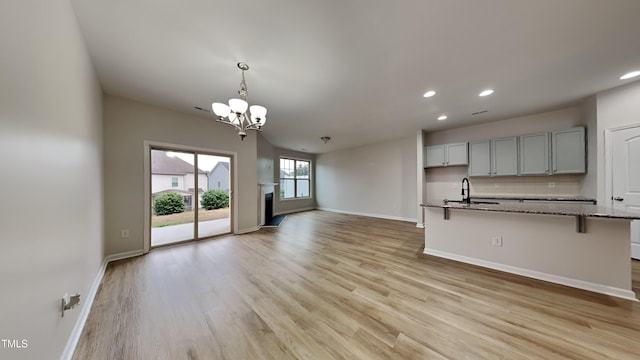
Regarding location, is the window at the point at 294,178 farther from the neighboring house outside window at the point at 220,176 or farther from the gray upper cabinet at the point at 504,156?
the gray upper cabinet at the point at 504,156

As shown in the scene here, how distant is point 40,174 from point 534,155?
6758mm

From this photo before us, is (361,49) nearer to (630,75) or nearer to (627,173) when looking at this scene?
(630,75)

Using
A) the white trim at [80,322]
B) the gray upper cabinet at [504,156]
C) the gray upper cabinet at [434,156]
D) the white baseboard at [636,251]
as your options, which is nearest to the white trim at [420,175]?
the gray upper cabinet at [434,156]

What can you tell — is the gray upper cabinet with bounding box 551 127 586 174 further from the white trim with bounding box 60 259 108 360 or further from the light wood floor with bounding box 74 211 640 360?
the white trim with bounding box 60 259 108 360

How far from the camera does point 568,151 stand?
3588 millimetres

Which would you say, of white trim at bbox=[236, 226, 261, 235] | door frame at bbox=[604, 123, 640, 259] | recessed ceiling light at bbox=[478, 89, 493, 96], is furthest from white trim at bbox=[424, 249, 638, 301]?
white trim at bbox=[236, 226, 261, 235]

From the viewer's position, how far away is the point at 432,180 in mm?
5434

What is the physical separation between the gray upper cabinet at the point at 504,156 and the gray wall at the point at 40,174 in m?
6.43

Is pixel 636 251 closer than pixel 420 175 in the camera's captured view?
Yes

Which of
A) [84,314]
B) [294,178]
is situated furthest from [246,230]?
[294,178]

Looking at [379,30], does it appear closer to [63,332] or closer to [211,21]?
[211,21]

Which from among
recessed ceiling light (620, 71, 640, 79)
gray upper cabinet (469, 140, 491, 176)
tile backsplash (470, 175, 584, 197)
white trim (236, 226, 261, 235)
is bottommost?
white trim (236, 226, 261, 235)

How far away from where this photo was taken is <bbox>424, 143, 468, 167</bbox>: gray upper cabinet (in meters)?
4.71

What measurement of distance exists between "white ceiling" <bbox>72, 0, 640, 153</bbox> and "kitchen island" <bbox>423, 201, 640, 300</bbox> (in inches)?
72.0
